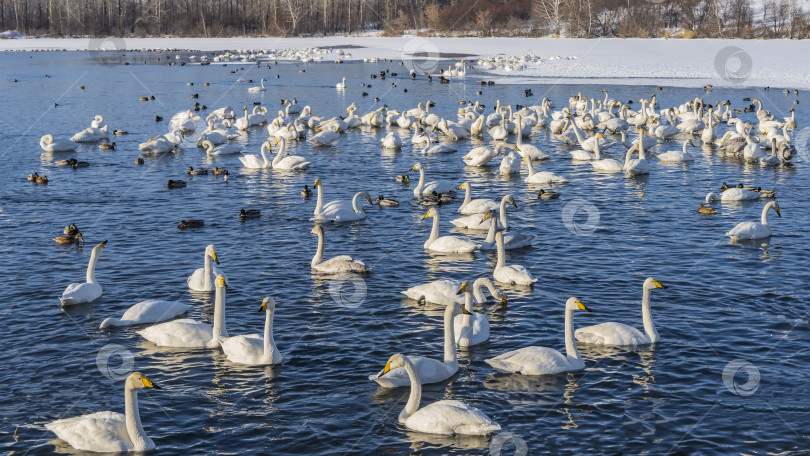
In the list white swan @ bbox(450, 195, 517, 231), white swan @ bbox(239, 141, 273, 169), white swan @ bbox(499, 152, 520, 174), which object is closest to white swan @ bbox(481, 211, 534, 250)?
white swan @ bbox(450, 195, 517, 231)

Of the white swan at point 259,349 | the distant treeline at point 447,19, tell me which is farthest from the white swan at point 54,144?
the distant treeline at point 447,19

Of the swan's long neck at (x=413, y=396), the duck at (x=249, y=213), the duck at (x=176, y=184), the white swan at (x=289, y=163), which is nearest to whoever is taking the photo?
the swan's long neck at (x=413, y=396)

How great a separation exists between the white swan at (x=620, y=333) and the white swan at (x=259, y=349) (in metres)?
5.48

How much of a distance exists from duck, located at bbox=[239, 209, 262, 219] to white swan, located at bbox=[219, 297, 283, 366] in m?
Result: 10.7

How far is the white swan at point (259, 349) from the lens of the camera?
48.5ft

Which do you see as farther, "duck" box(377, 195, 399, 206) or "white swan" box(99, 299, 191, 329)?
"duck" box(377, 195, 399, 206)

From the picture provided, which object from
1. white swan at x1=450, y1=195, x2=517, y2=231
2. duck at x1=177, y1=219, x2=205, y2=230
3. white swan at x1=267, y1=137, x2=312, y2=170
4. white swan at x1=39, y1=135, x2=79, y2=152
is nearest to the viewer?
white swan at x1=450, y1=195, x2=517, y2=231

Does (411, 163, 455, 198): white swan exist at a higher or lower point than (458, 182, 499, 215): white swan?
higher

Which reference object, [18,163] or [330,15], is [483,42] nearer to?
[330,15]

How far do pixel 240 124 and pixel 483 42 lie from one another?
230 ft

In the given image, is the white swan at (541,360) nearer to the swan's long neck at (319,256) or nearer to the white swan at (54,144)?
the swan's long neck at (319,256)

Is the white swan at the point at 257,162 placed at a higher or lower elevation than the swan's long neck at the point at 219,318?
higher

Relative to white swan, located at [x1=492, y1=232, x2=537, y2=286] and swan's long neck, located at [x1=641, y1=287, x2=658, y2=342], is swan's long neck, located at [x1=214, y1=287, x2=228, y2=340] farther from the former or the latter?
swan's long neck, located at [x1=641, y1=287, x2=658, y2=342]

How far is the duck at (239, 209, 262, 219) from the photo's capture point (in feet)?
83.5
